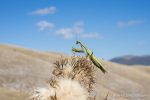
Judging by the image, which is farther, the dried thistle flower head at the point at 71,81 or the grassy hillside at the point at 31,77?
the grassy hillside at the point at 31,77

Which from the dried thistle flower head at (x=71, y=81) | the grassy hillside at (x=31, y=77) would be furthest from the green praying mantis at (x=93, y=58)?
the grassy hillside at (x=31, y=77)

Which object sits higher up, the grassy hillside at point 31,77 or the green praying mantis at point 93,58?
the grassy hillside at point 31,77

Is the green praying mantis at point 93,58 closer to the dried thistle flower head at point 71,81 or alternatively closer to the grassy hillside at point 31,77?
the dried thistle flower head at point 71,81

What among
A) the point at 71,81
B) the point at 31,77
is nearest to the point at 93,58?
the point at 71,81

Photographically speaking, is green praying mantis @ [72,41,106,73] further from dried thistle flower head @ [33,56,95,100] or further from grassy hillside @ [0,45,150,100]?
grassy hillside @ [0,45,150,100]

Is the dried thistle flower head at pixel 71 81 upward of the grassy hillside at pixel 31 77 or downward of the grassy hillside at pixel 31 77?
downward

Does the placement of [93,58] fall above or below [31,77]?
below

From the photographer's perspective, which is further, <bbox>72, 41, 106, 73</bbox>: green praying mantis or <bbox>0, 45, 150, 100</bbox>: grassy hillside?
<bbox>0, 45, 150, 100</bbox>: grassy hillside

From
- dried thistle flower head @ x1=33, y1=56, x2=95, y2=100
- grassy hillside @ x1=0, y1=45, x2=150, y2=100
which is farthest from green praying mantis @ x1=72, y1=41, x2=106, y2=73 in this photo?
grassy hillside @ x1=0, y1=45, x2=150, y2=100

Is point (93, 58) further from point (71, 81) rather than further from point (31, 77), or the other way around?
point (31, 77)

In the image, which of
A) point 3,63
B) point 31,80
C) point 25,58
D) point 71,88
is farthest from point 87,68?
point 25,58

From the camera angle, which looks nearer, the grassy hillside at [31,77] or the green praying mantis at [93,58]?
the green praying mantis at [93,58]

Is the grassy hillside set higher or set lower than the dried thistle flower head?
higher
